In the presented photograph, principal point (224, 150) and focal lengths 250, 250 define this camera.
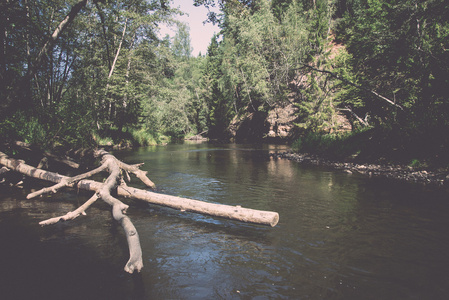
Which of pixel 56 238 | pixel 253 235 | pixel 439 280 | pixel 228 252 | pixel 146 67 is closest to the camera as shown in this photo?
pixel 439 280

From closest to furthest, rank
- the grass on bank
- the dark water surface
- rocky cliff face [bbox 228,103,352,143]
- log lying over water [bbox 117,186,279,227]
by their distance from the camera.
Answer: the dark water surface < log lying over water [bbox 117,186,279,227] < the grass on bank < rocky cliff face [bbox 228,103,352,143]

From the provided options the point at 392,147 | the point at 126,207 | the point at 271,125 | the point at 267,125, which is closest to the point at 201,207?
the point at 126,207

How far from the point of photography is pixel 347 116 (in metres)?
33.1

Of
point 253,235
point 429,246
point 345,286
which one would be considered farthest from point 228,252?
point 429,246

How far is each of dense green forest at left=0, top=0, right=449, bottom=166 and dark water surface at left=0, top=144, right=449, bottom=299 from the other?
5.58 metres

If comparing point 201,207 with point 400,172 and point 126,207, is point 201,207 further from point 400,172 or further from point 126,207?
point 400,172

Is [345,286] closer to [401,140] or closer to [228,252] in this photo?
[228,252]

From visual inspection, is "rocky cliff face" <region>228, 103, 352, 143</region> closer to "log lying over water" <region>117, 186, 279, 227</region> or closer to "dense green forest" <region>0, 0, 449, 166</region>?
"dense green forest" <region>0, 0, 449, 166</region>

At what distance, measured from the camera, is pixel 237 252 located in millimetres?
4746

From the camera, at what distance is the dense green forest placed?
1134 centimetres

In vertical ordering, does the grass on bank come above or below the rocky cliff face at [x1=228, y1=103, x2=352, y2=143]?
below

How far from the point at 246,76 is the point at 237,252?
145 feet

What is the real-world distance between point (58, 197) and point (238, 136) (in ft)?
139

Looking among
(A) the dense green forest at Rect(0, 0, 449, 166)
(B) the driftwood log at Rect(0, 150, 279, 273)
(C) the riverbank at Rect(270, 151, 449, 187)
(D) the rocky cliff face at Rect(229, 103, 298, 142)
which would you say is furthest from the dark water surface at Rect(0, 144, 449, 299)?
(D) the rocky cliff face at Rect(229, 103, 298, 142)
